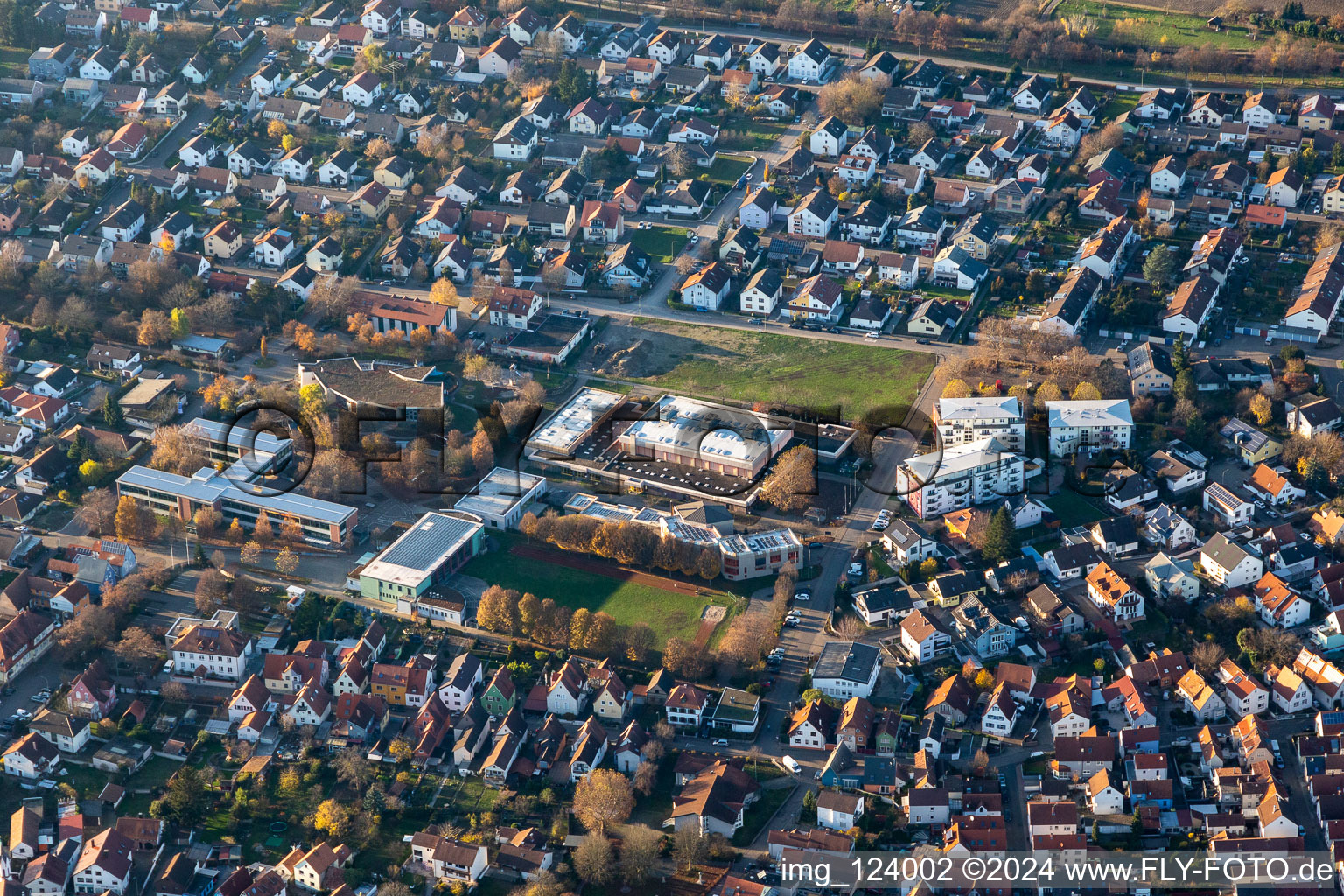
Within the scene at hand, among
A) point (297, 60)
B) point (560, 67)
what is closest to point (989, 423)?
point (560, 67)

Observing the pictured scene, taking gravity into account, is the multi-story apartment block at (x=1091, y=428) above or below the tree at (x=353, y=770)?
above

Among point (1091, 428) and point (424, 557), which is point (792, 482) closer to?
point (1091, 428)

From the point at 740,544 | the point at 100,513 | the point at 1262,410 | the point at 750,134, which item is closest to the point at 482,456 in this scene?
the point at 740,544

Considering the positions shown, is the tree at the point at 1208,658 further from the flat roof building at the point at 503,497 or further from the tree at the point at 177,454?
the tree at the point at 177,454

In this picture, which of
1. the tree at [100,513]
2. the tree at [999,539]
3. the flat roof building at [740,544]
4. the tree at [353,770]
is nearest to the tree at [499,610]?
the flat roof building at [740,544]

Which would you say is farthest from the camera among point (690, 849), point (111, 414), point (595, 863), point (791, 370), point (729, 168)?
point (729, 168)

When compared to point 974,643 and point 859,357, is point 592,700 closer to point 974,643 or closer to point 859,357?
point 974,643
